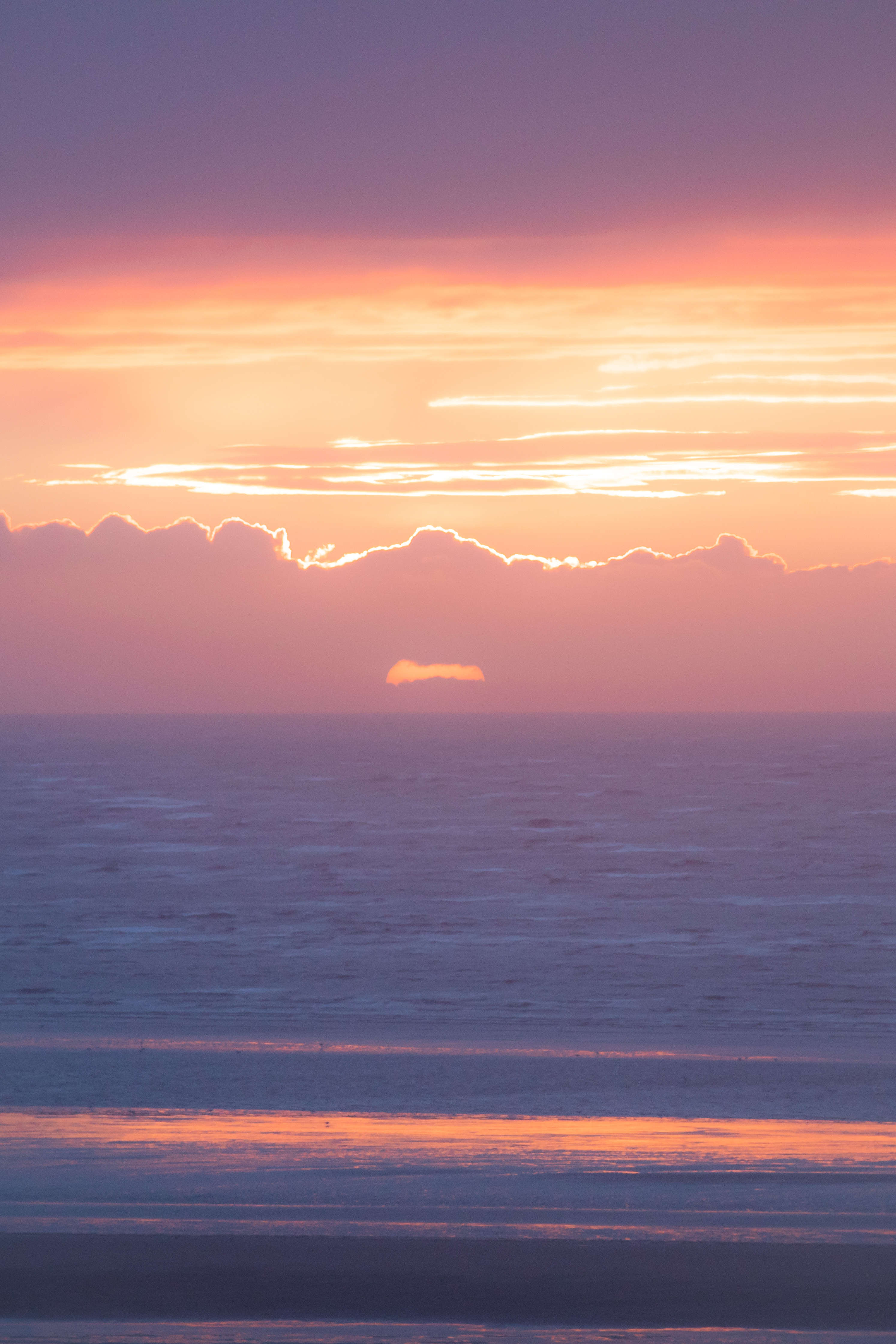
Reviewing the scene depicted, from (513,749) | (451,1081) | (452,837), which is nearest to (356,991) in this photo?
(451,1081)

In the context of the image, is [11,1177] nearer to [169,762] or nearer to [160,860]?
[160,860]

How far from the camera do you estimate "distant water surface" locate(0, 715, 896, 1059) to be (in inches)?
818

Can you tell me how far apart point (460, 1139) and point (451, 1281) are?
4.10 m

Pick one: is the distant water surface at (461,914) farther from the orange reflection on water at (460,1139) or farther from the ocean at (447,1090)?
the orange reflection on water at (460,1139)

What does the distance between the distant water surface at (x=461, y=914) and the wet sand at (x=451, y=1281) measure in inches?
384

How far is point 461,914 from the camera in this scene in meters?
36.3

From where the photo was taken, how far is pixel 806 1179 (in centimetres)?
1011

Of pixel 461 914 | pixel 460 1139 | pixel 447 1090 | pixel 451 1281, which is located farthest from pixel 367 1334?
pixel 461 914

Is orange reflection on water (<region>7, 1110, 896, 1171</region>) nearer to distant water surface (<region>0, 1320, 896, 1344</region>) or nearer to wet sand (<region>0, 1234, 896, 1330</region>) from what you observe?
wet sand (<region>0, 1234, 896, 1330</region>)

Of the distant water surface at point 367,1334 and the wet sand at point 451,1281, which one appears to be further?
the wet sand at point 451,1281

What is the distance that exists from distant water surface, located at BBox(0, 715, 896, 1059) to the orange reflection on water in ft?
17.3

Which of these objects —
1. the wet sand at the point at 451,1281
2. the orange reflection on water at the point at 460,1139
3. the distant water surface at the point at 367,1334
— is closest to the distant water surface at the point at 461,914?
the orange reflection on water at the point at 460,1139

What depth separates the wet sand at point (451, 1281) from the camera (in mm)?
7258

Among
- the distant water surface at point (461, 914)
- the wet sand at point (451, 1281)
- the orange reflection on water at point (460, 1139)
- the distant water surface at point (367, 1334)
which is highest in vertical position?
the distant water surface at point (367, 1334)
